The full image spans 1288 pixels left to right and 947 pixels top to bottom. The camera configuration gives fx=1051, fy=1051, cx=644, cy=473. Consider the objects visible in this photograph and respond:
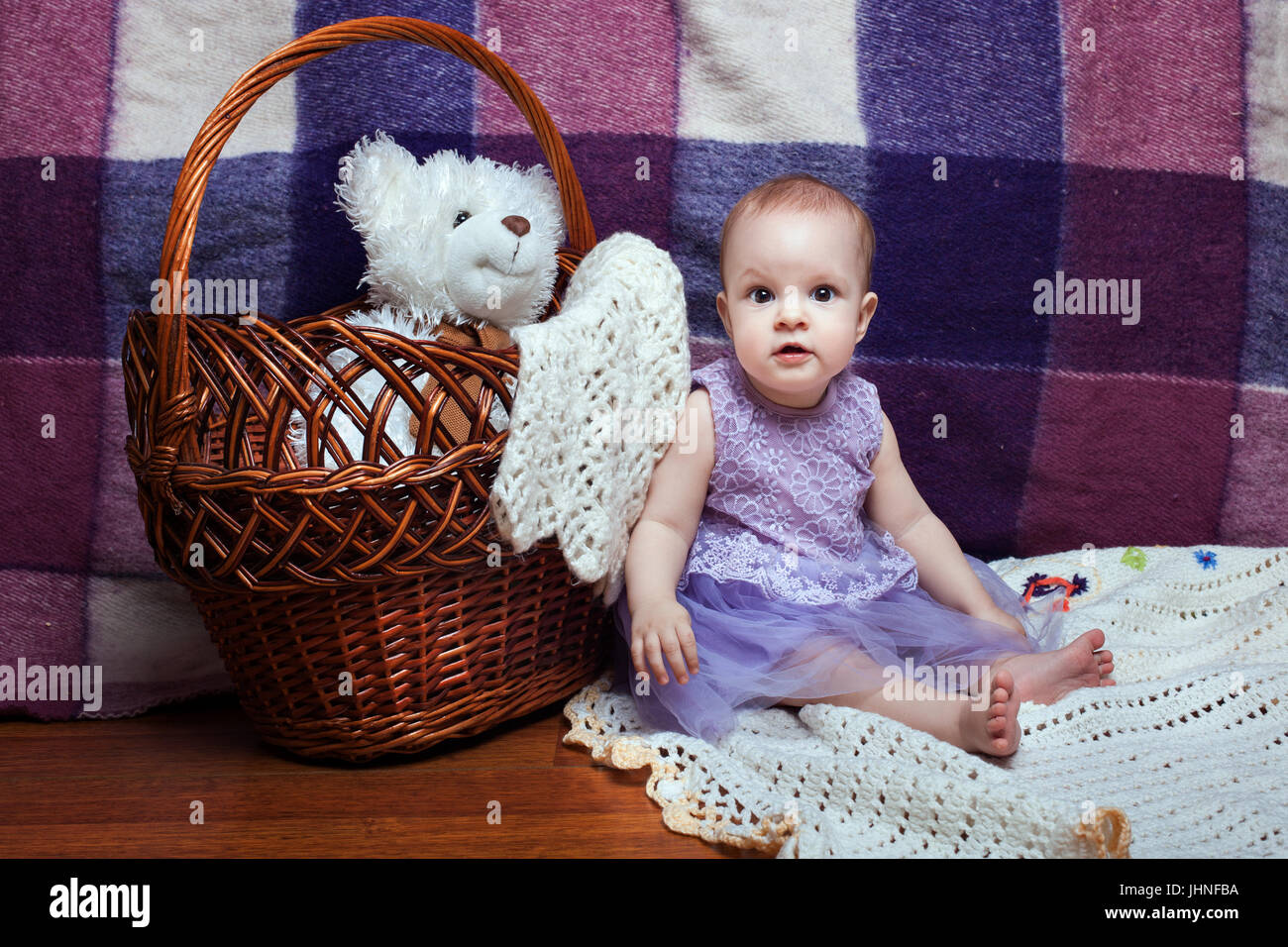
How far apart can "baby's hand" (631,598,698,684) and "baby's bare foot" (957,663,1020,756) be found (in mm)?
264

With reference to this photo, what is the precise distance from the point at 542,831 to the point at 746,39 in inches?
40.3

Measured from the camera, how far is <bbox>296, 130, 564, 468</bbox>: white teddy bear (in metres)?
1.21

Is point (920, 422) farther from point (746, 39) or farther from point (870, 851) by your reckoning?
point (870, 851)

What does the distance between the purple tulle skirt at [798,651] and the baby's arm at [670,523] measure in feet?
0.16

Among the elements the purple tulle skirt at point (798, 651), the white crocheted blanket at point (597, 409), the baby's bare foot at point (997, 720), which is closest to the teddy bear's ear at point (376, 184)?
the white crocheted blanket at point (597, 409)

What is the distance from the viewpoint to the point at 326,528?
92cm

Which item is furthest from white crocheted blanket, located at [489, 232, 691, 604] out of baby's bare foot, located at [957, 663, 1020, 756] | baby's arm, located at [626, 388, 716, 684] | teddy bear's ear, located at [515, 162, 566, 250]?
baby's bare foot, located at [957, 663, 1020, 756]

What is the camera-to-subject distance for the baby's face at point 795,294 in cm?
110

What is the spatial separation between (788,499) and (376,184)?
1.97ft

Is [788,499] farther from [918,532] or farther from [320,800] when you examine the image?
[320,800]

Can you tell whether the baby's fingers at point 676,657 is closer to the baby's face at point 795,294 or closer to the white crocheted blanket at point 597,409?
the white crocheted blanket at point 597,409

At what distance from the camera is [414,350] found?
926 millimetres

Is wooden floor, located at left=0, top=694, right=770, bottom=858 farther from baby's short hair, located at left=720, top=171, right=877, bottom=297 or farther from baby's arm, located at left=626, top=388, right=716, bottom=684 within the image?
baby's short hair, located at left=720, top=171, right=877, bottom=297

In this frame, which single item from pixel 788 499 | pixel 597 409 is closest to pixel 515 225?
pixel 597 409
